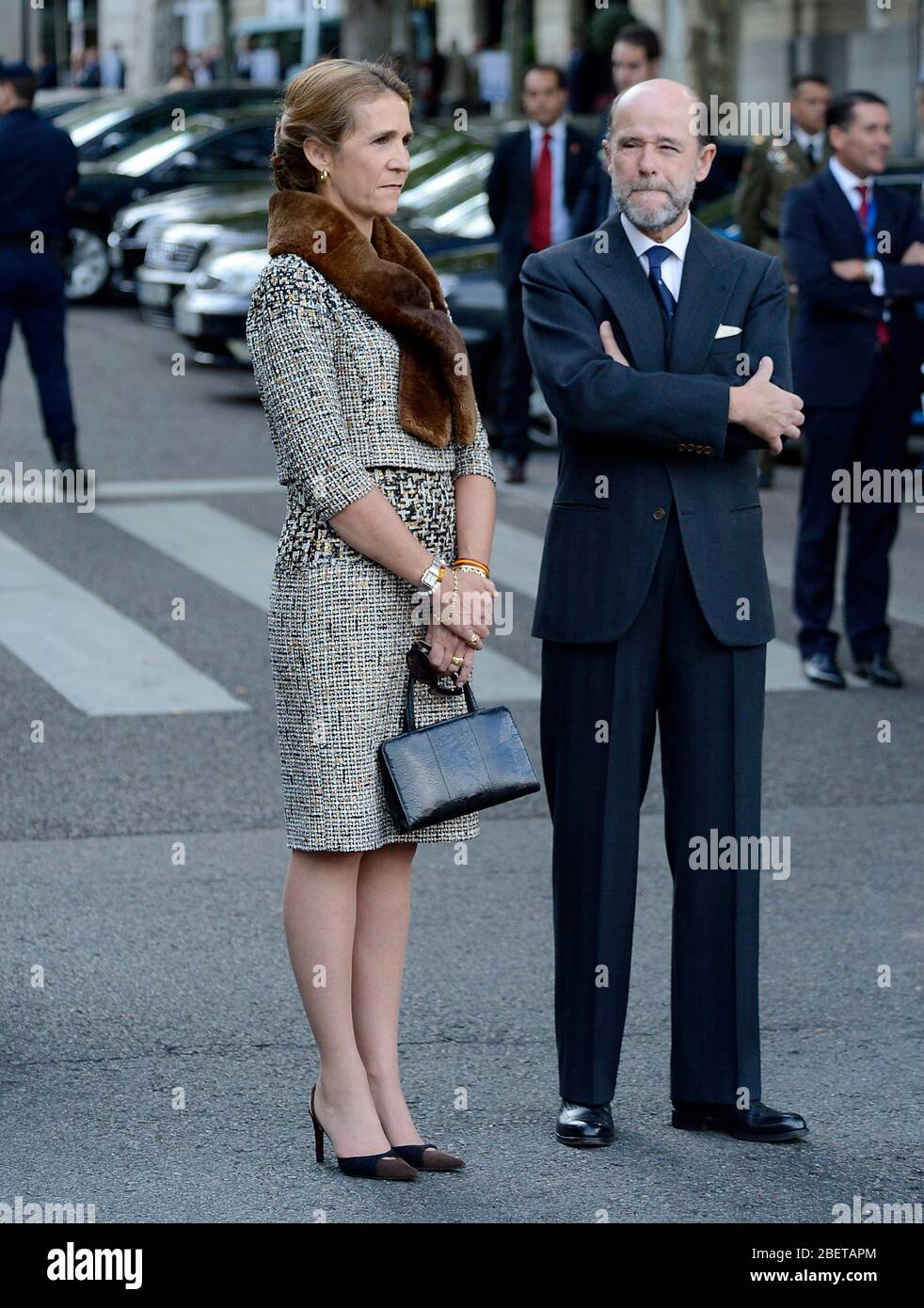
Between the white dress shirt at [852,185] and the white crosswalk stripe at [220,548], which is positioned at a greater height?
the white dress shirt at [852,185]

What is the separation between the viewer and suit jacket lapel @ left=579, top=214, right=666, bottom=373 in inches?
171

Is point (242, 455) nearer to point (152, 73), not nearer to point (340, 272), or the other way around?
point (340, 272)

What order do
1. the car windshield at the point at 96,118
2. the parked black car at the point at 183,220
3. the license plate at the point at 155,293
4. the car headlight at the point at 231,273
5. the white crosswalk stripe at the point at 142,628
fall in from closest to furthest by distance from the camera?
the white crosswalk stripe at the point at 142,628 < the car headlight at the point at 231,273 < the parked black car at the point at 183,220 < the license plate at the point at 155,293 < the car windshield at the point at 96,118

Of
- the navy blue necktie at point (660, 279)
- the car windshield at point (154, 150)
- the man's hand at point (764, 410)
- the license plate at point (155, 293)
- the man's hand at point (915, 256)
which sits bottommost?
the license plate at point (155, 293)

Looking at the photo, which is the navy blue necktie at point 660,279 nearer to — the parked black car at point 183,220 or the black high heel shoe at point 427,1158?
the black high heel shoe at point 427,1158

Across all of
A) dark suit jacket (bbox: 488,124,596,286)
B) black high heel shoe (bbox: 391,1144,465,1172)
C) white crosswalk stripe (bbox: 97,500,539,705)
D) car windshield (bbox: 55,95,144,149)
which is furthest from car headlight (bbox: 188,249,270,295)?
black high heel shoe (bbox: 391,1144,465,1172)

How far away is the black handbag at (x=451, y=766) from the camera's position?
13.4 feet

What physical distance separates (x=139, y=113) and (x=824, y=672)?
1701 centimetres

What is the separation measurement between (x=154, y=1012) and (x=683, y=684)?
1.56 metres

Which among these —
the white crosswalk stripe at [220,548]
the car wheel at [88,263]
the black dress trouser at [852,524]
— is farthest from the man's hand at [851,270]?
the car wheel at [88,263]

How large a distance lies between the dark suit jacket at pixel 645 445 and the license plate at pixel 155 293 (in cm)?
1343

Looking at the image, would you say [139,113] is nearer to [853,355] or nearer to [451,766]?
[853,355]

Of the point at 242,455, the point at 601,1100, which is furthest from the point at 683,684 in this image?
the point at 242,455

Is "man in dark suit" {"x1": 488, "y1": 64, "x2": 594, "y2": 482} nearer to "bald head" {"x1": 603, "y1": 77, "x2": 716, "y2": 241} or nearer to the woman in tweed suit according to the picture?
"bald head" {"x1": 603, "y1": 77, "x2": 716, "y2": 241}
